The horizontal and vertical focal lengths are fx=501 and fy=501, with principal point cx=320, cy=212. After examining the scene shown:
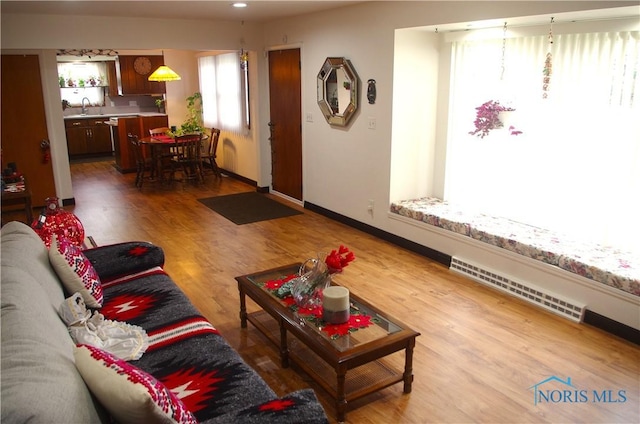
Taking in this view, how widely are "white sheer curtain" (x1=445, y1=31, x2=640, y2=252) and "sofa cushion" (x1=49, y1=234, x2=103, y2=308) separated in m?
3.39

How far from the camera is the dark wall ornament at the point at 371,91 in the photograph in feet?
16.2

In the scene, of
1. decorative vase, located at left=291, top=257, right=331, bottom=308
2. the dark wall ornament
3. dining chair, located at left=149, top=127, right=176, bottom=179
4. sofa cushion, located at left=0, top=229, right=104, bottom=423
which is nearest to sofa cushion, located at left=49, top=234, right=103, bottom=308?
sofa cushion, located at left=0, top=229, right=104, bottom=423

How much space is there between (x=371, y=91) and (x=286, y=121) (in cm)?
194

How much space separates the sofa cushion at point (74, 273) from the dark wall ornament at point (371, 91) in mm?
3220

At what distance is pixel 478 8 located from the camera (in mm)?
3809

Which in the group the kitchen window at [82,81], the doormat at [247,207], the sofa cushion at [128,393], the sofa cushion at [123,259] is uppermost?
the kitchen window at [82,81]

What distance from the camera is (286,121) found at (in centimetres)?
665

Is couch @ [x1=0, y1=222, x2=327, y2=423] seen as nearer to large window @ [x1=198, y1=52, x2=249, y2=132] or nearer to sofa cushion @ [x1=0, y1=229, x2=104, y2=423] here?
sofa cushion @ [x1=0, y1=229, x2=104, y2=423]

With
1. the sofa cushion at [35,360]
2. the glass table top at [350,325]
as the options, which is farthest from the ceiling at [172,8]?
the sofa cushion at [35,360]

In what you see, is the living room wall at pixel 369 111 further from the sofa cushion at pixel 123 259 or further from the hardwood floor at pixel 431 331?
the sofa cushion at pixel 123 259

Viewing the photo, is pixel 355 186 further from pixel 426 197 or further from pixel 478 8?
pixel 478 8

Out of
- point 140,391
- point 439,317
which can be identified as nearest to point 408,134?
point 439,317

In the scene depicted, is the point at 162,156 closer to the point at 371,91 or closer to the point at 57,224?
the point at 371,91

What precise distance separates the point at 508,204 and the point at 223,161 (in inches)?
213
